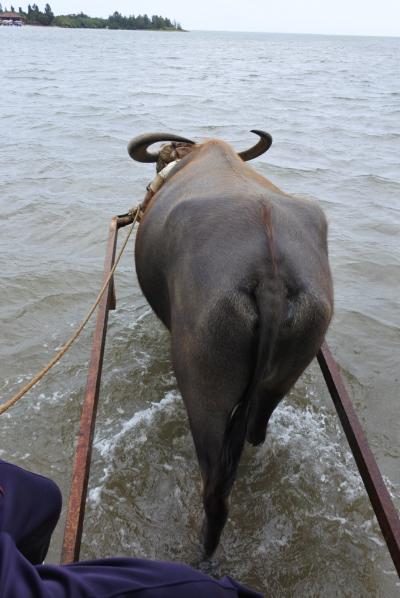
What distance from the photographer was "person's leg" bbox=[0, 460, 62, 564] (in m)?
1.42

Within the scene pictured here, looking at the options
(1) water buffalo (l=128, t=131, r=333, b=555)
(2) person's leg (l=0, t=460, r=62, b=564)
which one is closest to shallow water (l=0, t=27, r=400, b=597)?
(1) water buffalo (l=128, t=131, r=333, b=555)

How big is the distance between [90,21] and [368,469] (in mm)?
152404

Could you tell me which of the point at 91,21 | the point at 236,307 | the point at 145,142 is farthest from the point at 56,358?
the point at 91,21

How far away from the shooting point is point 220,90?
67.6 ft

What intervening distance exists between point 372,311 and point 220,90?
17446 mm

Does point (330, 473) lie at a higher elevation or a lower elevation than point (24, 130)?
lower

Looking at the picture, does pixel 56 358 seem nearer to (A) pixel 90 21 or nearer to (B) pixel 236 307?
(B) pixel 236 307

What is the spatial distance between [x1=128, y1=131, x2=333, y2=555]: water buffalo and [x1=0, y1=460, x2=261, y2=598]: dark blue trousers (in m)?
0.76

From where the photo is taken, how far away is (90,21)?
5295 inches

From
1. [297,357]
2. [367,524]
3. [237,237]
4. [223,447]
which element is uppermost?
[237,237]

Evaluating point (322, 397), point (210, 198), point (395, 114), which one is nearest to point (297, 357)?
point (210, 198)

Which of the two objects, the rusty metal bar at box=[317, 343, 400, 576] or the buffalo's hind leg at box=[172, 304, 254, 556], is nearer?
the buffalo's hind leg at box=[172, 304, 254, 556]

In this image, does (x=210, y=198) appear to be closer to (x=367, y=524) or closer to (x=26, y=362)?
(x=367, y=524)

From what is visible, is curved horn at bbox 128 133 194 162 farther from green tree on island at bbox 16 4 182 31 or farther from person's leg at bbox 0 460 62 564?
green tree on island at bbox 16 4 182 31
